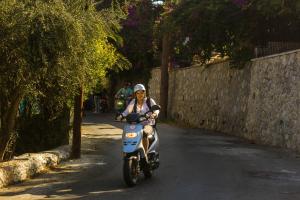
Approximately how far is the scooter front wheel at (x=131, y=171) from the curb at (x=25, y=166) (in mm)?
2050

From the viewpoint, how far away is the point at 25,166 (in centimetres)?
1127

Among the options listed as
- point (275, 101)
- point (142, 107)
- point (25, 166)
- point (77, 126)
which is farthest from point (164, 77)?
point (25, 166)

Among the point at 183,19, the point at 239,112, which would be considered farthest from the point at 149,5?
the point at 239,112

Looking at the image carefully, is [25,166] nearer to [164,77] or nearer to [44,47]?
[44,47]

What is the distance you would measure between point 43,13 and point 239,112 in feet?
43.6

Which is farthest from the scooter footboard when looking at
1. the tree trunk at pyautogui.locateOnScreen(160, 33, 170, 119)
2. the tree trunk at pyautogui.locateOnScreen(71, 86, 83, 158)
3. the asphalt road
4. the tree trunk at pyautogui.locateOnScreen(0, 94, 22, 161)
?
the tree trunk at pyautogui.locateOnScreen(160, 33, 170, 119)

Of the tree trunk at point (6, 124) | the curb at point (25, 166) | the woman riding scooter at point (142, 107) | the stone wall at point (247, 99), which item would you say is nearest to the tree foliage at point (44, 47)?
the tree trunk at point (6, 124)

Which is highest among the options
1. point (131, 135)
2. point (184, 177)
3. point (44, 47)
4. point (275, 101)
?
point (44, 47)

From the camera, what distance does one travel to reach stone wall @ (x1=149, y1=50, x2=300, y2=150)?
17.4m

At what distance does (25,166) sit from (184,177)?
2.95m

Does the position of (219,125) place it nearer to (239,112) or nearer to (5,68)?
(239,112)

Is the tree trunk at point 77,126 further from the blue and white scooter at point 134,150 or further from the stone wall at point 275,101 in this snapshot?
the stone wall at point 275,101

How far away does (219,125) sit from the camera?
24719 mm

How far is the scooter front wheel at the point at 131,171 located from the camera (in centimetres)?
1010
